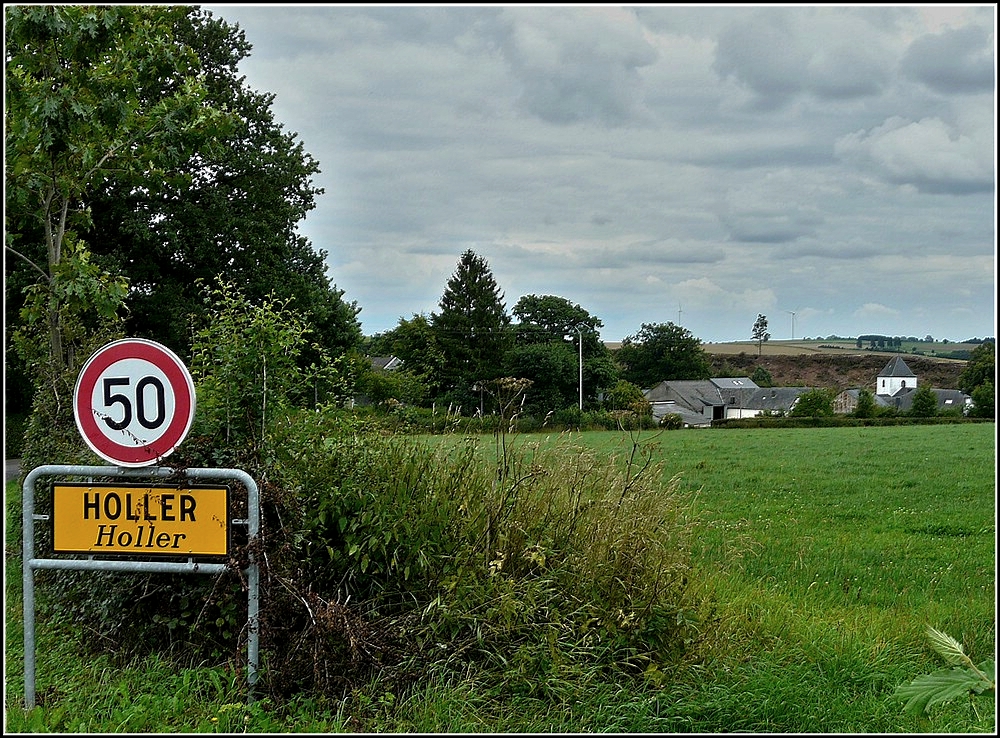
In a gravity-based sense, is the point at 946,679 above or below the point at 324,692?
above

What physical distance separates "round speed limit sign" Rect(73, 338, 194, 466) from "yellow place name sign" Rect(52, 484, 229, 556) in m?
0.20

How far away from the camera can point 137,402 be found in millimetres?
4730

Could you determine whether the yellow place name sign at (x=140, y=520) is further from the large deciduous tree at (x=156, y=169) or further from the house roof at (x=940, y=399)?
the house roof at (x=940, y=399)

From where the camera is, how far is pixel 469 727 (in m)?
4.38

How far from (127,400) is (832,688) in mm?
4206

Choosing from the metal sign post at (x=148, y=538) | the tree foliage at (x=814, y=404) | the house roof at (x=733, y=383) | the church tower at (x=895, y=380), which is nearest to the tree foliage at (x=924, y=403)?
the tree foliage at (x=814, y=404)

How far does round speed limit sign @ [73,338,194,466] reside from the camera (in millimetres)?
4723

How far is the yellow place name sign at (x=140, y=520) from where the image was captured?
466 centimetres

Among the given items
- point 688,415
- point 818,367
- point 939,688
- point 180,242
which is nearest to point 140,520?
point 939,688

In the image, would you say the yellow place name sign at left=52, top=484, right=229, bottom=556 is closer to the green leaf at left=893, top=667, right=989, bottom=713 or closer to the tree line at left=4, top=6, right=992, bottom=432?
the tree line at left=4, top=6, right=992, bottom=432

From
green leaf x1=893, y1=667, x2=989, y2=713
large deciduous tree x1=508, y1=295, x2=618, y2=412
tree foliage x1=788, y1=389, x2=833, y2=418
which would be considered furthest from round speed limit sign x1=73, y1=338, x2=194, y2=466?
tree foliage x1=788, y1=389, x2=833, y2=418

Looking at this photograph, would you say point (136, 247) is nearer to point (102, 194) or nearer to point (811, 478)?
point (102, 194)

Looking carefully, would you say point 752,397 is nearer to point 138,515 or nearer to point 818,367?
point 818,367

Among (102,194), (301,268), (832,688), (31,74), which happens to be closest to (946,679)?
(832,688)
